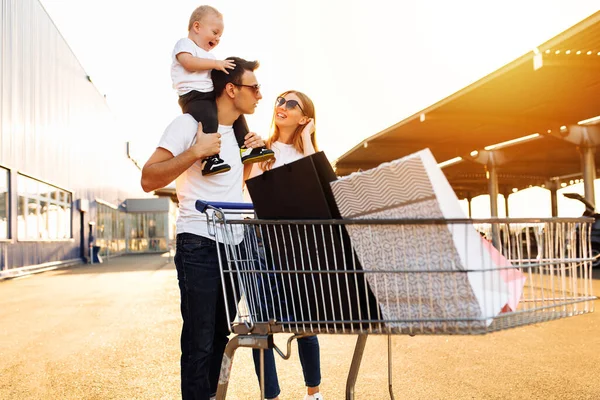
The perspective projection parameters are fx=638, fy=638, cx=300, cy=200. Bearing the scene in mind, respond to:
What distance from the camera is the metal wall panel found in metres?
19.9

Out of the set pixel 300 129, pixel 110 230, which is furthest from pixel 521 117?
pixel 110 230

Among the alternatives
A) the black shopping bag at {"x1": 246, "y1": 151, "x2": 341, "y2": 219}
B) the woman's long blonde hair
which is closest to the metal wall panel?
the woman's long blonde hair

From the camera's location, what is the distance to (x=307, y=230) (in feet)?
7.93

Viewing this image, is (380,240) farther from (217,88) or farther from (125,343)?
(125,343)

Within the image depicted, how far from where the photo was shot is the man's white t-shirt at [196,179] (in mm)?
2861

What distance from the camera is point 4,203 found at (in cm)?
1953

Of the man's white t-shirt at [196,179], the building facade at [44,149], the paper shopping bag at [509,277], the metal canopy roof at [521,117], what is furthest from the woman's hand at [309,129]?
the building facade at [44,149]

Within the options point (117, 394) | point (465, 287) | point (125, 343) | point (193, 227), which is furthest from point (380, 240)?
point (125, 343)

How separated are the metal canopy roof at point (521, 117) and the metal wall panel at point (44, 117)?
13.6 m

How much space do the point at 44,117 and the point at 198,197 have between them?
932 inches

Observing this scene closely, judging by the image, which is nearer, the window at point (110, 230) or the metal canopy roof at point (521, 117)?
the metal canopy roof at point (521, 117)

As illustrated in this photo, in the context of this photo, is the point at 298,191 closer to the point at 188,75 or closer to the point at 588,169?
the point at 188,75

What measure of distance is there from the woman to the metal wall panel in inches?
682

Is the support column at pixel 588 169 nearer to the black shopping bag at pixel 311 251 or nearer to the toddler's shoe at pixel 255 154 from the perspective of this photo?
the toddler's shoe at pixel 255 154
